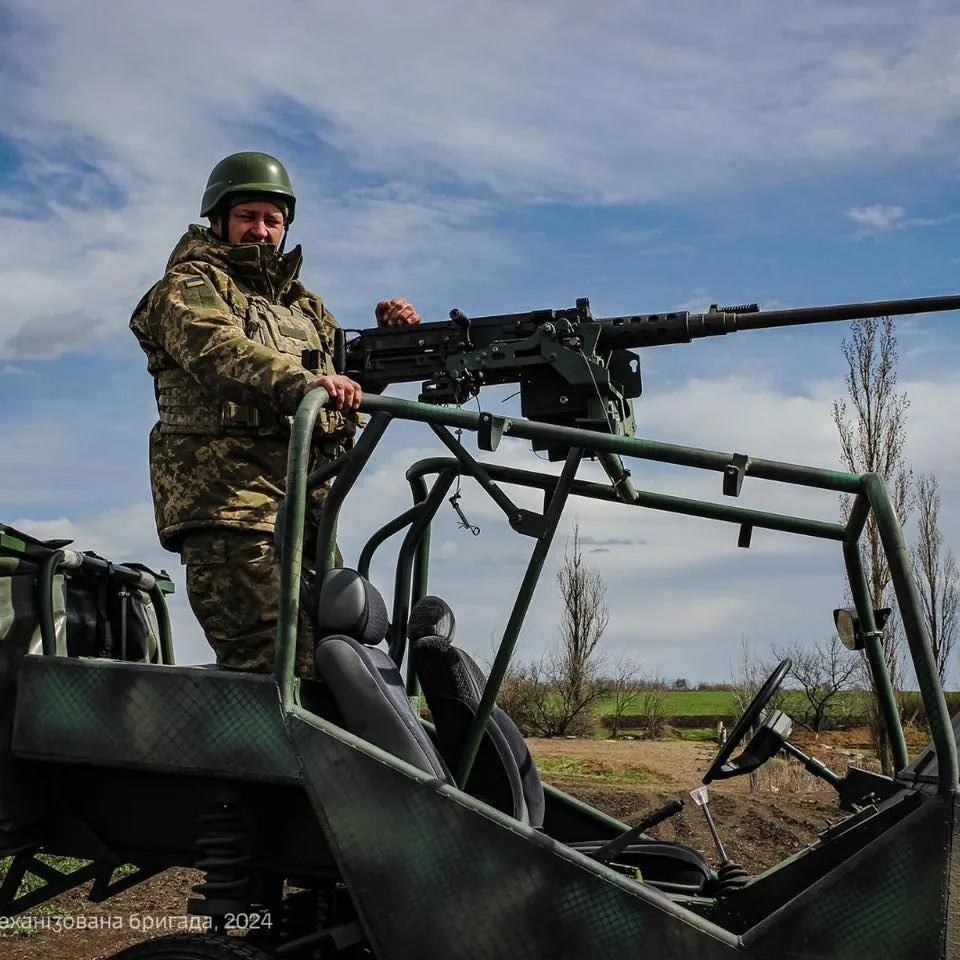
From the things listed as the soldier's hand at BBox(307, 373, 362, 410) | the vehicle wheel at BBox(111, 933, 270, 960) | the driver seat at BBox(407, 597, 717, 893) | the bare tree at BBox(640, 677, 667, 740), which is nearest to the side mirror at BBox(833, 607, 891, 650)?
the driver seat at BBox(407, 597, 717, 893)

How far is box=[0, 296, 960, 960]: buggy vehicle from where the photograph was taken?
288cm

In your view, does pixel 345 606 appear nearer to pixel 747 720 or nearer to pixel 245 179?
pixel 747 720

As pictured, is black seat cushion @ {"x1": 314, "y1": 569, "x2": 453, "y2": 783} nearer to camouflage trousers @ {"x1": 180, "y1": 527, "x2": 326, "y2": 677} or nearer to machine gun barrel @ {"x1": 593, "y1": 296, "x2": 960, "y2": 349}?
camouflage trousers @ {"x1": 180, "y1": 527, "x2": 326, "y2": 677}

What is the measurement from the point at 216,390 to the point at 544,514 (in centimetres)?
105

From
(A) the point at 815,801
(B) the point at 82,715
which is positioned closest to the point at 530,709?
(A) the point at 815,801

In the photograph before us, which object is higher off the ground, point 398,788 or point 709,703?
point 398,788

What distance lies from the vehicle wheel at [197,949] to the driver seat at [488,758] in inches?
33.0

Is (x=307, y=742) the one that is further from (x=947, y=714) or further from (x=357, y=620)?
(x=947, y=714)

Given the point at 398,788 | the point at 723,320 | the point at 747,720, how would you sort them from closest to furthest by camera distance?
the point at 398,788, the point at 747,720, the point at 723,320

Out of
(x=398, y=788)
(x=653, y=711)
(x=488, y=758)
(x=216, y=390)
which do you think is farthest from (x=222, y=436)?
(x=653, y=711)

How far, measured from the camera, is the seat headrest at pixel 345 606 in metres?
3.40

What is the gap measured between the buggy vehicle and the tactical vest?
53 centimetres

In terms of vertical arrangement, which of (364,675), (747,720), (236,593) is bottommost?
(747,720)

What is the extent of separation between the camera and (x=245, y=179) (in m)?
4.40
